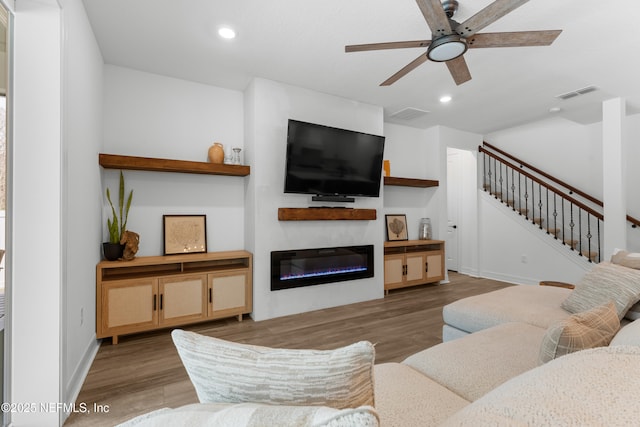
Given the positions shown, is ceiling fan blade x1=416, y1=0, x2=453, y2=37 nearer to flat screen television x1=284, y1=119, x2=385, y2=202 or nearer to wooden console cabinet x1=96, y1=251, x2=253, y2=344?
flat screen television x1=284, y1=119, x2=385, y2=202

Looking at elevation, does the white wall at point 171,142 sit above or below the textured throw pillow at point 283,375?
above

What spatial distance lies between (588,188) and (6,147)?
701 centimetres

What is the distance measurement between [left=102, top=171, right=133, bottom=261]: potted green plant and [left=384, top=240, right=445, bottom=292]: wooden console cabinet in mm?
3276

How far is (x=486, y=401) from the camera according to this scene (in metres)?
0.65

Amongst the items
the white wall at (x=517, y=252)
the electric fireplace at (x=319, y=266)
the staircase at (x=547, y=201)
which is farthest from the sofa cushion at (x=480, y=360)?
the staircase at (x=547, y=201)

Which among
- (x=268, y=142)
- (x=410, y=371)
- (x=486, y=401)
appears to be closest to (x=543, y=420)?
(x=486, y=401)

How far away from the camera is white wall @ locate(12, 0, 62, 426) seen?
1612 mm

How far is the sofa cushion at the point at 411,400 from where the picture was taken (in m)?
0.97

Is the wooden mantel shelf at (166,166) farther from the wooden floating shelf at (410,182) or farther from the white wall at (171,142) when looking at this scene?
the wooden floating shelf at (410,182)

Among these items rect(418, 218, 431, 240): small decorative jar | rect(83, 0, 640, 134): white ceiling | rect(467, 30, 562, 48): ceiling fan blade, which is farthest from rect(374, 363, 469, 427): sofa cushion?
rect(418, 218, 431, 240): small decorative jar

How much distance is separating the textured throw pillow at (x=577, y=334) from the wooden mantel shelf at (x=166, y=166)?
9.91 feet

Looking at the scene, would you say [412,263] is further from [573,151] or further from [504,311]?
[573,151]

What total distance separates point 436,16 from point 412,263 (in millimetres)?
3504

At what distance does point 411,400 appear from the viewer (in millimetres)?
1084
